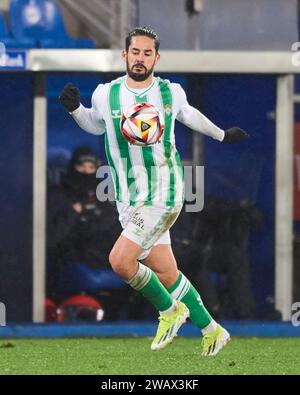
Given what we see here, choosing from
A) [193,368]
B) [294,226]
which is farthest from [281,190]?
[193,368]

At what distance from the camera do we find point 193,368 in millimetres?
8719

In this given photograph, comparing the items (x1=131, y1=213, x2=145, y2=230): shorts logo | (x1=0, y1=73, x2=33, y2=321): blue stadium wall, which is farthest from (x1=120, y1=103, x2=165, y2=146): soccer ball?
(x1=0, y1=73, x2=33, y2=321): blue stadium wall

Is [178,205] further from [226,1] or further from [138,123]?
[226,1]

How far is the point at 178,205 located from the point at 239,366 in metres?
1.17

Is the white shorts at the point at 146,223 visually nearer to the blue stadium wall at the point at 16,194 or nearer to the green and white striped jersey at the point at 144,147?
the green and white striped jersey at the point at 144,147

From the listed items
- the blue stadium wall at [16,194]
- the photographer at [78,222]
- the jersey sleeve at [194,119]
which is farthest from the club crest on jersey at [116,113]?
the blue stadium wall at [16,194]

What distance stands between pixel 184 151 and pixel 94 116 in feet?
9.43

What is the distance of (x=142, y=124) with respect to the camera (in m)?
9.50

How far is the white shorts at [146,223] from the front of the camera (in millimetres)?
9375

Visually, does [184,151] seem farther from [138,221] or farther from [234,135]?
[138,221]

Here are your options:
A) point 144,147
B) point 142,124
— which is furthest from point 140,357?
point 142,124

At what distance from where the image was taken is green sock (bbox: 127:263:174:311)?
31.1 ft

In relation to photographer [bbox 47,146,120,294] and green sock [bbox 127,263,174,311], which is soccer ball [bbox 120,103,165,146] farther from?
photographer [bbox 47,146,120,294]

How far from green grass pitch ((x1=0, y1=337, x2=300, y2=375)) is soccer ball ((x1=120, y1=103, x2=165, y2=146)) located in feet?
4.36
